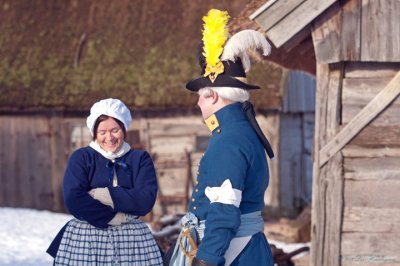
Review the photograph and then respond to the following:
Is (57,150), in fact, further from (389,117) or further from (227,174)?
(227,174)

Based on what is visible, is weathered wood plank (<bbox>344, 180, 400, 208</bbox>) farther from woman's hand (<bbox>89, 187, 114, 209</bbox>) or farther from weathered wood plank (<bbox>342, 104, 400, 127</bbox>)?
woman's hand (<bbox>89, 187, 114, 209</bbox>)

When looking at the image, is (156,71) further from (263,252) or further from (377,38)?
(263,252)

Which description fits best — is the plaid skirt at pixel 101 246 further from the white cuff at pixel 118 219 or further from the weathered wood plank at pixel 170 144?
the weathered wood plank at pixel 170 144

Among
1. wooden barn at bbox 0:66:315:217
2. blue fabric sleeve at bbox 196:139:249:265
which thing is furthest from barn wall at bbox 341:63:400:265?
wooden barn at bbox 0:66:315:217

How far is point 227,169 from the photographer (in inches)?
165

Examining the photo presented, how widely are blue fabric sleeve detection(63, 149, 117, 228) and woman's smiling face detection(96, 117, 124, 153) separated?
0.15 metres

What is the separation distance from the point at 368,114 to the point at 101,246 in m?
2.73

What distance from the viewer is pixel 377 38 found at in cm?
683

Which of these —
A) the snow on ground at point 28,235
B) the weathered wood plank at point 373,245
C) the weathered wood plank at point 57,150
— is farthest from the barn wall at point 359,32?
the weathered wood plank at point 57,150

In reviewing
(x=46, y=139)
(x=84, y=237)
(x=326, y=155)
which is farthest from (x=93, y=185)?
(x=46, y=139)

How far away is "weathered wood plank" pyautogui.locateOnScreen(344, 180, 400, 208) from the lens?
688 centimetres

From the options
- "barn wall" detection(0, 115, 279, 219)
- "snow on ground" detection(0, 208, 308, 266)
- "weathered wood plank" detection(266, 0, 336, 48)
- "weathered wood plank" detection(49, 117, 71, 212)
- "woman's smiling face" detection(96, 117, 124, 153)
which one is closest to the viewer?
"woman's smiling face" detection(96, 117, 124, 153)

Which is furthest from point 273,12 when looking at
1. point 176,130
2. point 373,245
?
point 176,130

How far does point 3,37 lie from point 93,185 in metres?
13.2
